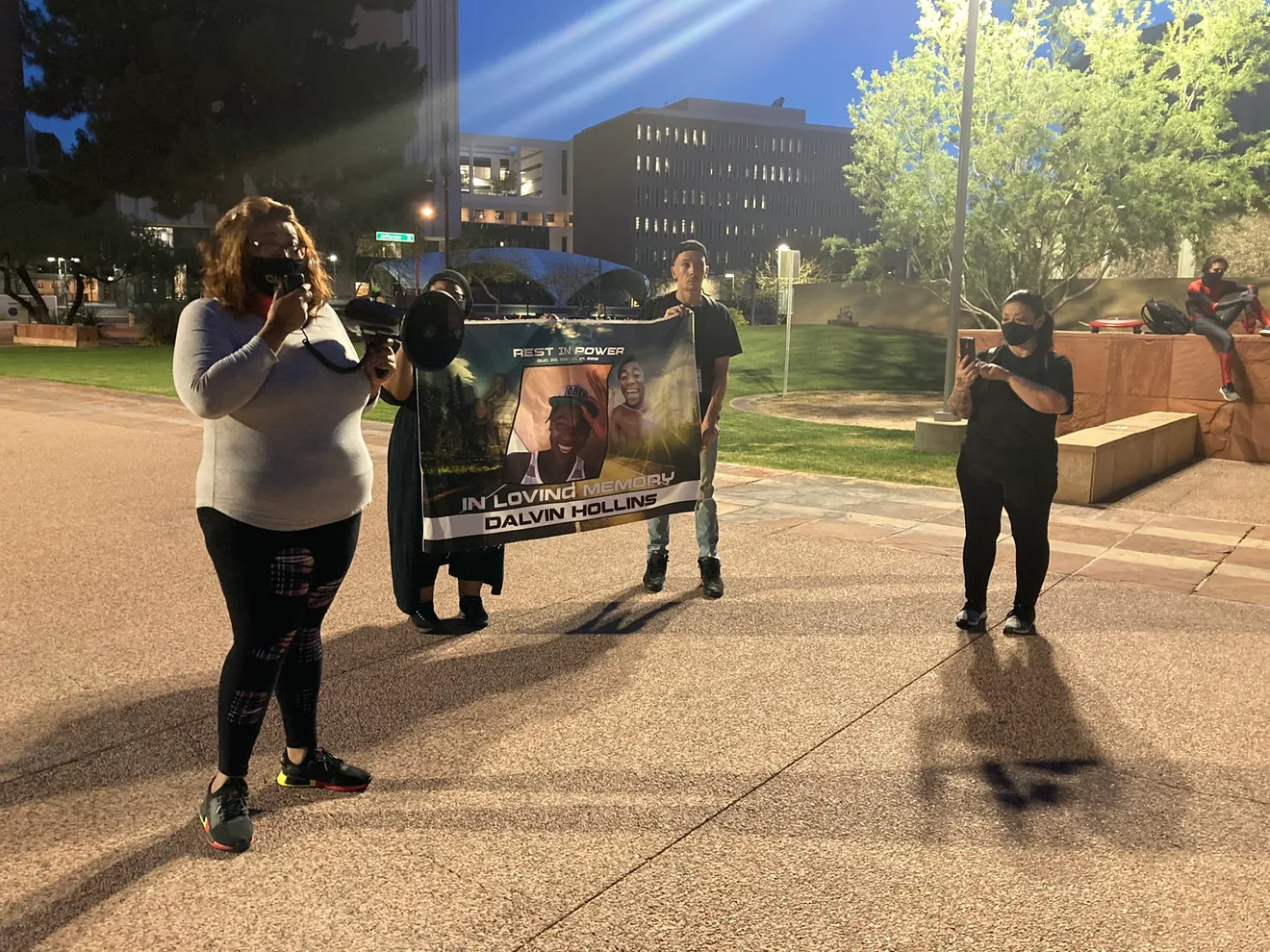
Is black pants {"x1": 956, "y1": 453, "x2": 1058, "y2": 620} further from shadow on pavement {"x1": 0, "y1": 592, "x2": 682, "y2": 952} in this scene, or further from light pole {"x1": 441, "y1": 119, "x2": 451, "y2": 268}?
light pole {"x1": 441, "y1": 119, "x2": 451, "y2": 268}

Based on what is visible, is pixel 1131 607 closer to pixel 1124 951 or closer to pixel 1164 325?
pixel 1124 951

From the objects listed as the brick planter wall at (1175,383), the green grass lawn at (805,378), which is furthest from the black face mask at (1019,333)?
the brick planter wall at (1175,383)

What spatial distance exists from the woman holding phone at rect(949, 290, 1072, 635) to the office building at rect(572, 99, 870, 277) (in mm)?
140326

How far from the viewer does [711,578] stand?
6242mm

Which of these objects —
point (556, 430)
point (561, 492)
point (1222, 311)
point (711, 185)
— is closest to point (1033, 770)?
point (561, 492)

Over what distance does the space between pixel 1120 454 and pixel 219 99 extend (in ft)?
117

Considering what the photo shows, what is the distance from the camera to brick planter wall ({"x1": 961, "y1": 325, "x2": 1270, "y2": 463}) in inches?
482

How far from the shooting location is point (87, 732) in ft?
13.4

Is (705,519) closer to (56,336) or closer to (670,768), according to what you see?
(670,768)

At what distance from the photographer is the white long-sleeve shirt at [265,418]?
2910 millimetres

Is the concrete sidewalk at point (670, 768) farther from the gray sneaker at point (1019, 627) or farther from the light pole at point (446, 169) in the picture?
the light pole at point (446, 169)

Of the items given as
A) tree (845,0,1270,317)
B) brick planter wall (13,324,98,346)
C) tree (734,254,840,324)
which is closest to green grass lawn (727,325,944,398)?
tree (845,0,1270,317)

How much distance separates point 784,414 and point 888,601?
42.3 feet

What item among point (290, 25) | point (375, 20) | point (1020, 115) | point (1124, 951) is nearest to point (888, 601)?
point (1124, 951)
